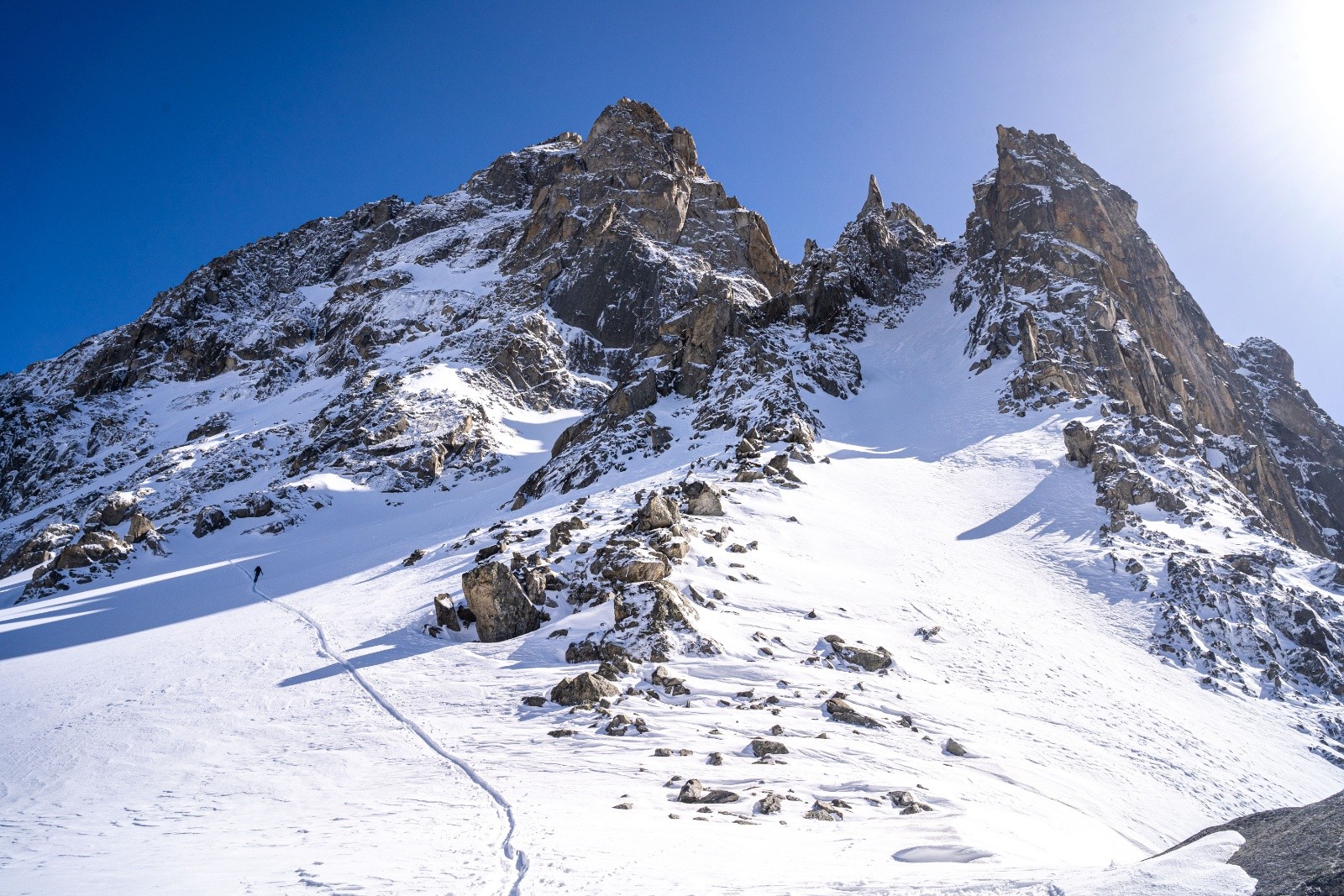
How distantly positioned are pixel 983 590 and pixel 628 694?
49.6 ft

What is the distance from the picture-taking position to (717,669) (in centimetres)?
1477

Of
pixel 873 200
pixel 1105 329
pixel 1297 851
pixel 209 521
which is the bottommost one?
pixel 1297 851

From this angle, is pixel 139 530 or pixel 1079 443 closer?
pixel 1079 443

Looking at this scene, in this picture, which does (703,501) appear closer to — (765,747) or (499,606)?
(499,606)

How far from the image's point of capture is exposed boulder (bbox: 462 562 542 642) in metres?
17.4

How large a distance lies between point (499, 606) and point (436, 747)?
6209 mm

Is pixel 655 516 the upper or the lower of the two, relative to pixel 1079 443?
lower

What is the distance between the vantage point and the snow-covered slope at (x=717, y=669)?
25.5 feet

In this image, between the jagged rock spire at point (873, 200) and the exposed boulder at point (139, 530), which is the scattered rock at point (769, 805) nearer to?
the exposed boulder at point (139, 530)

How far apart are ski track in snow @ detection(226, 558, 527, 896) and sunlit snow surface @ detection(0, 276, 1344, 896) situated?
11 centimetres

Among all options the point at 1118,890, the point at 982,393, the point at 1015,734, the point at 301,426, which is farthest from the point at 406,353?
the point at 1118,890

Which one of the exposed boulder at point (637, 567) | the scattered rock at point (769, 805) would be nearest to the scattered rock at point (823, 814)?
the scattered rock at point (769, 805)

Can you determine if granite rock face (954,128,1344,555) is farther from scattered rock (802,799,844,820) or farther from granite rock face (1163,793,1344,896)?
granite rock face (1163,793,1344,896)

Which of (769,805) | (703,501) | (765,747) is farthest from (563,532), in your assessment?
(769,805)
